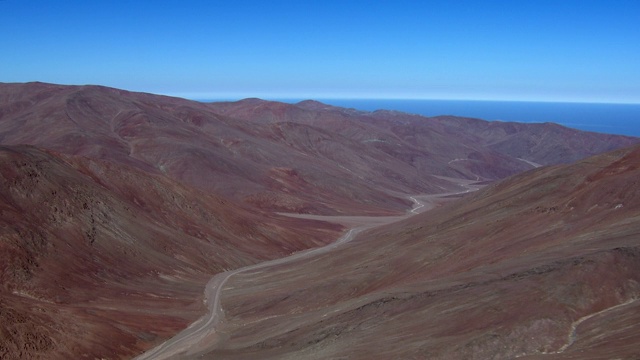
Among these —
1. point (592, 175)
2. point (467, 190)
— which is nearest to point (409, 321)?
point (592, 175)

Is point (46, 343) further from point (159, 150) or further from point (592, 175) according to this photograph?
point (159, 150)

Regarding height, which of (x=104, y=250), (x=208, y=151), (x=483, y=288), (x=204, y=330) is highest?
(x=208, y=151)

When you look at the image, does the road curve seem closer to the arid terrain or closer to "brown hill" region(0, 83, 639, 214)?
the arid terrain

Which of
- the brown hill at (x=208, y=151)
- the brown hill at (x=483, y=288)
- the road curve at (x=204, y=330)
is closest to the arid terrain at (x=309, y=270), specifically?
the brown hill at (x=483, y=288)

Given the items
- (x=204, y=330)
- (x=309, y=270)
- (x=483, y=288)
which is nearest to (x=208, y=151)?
(x=309, y=270)

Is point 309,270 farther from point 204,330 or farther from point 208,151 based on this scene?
point 208,151

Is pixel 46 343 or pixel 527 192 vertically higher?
pixel 527 192
